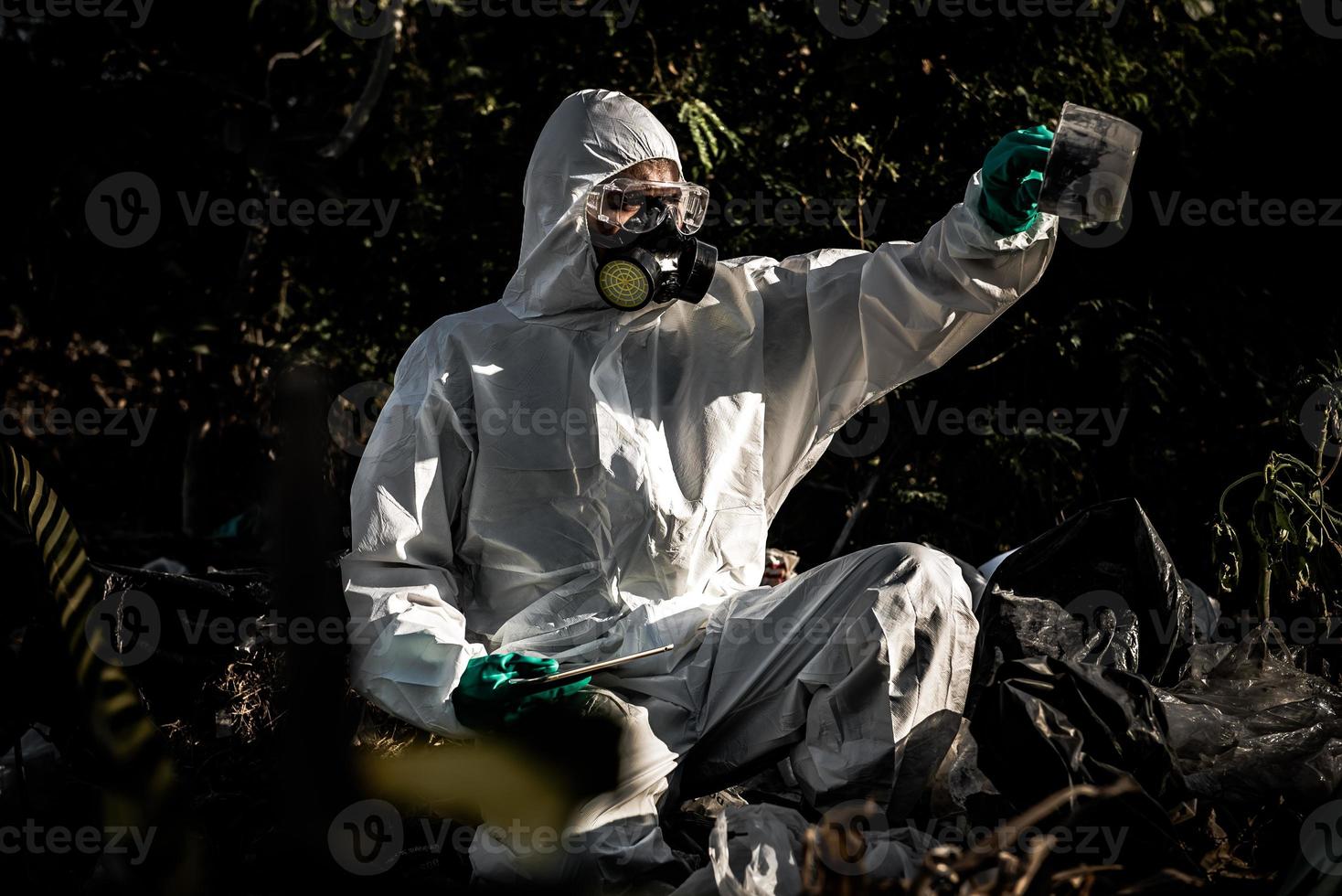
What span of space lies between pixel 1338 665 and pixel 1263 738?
623mm

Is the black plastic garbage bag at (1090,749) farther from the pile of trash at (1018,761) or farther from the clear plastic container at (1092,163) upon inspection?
the clear plastic container at (1092,163)

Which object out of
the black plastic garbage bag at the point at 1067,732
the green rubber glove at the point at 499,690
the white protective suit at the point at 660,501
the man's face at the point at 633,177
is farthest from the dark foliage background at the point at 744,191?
the black plastic garbage bag at the point at 1067,732

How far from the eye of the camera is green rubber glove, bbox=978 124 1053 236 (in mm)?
2465

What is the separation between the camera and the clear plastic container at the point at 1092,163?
2.36m

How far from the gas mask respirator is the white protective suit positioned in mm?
60

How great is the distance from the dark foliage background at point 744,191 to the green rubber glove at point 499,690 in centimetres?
151

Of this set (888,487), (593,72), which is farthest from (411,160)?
(888,487)

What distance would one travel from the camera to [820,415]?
297 centimetres

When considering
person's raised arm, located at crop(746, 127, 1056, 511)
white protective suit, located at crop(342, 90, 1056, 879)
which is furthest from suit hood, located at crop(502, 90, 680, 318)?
person's raised arm, located at crop(746, 127, 1056, 511)

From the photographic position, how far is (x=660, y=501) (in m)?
2.71

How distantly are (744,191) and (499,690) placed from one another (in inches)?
104

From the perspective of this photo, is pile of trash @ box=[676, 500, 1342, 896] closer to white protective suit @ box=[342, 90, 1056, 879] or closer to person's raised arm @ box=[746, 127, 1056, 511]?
white protective suit @ box=[342, 90, 1056, 879]

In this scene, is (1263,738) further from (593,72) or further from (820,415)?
(593,72)

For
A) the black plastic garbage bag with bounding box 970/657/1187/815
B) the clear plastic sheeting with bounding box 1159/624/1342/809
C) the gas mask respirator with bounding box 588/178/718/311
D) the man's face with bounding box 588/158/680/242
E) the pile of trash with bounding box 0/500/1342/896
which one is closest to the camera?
the pile of trash with bounding box 0/500/1342/896
